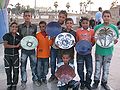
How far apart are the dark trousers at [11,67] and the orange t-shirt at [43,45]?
20.9 inches

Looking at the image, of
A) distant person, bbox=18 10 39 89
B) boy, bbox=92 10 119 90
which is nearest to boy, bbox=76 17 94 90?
boy, bbox=92 10 119 90

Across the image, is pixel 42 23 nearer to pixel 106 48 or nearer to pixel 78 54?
pixel 78 54

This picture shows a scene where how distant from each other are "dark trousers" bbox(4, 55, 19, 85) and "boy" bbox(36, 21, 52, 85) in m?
0.54

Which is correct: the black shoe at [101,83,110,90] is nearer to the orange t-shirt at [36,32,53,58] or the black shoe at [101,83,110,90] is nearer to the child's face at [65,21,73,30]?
the orange t-shirt at [36,32,53,58]

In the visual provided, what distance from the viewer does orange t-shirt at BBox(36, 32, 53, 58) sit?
19.3ft

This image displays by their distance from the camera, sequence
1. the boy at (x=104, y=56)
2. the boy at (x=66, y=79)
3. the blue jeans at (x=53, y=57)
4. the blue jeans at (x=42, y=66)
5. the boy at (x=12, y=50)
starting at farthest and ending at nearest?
the blue jeans at (x=53, y=57)
the blue jeans at (x=42, y=66)
the boy at (x=104, y=56)
the boy at (x=12, y=50)
the boy at (x=66, y=79)

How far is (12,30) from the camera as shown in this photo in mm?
5602

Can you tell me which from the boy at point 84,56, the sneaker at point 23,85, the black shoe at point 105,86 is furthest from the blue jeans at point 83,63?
the sneaker at point 23,85

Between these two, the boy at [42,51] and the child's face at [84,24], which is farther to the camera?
the boy at [42,51]

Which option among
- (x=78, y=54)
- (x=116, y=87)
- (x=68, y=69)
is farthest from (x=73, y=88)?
(x=116, y=87)

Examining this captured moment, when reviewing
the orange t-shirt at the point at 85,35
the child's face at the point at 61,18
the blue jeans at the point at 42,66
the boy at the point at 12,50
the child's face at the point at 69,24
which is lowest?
the blue jeans at the point at 42,66

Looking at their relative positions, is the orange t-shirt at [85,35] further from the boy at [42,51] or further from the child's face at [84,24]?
the boy at [42,51]

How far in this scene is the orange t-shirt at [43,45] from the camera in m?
5.89

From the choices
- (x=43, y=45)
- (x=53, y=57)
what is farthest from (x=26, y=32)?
(x=53, y=57)
